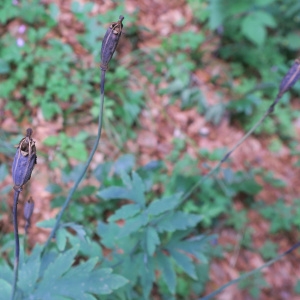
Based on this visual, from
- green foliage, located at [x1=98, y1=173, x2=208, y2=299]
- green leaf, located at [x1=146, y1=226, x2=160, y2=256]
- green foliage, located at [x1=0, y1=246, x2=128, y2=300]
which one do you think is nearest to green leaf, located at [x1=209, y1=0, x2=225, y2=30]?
green foliage, located at [x1=98, y1=173, x2=208, y2=299]

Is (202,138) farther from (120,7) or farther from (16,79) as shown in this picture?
(16,79)

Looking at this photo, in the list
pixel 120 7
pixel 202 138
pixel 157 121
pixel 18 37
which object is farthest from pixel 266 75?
pixel 18 37

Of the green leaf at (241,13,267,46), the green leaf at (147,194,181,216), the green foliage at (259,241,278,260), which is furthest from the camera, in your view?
the green leaf at (241,13,267,46)

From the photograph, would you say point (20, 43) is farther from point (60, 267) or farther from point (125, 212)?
point (60, 267)

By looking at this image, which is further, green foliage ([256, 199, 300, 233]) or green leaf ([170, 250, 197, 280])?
green foliage ([256, 199, 300, 233])

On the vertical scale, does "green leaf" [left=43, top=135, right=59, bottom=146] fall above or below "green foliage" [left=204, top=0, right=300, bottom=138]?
below

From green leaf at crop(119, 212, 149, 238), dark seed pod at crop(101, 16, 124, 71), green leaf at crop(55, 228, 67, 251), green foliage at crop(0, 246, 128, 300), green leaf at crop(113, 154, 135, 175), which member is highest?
green leaf at crop(113, 154, 135, 175)

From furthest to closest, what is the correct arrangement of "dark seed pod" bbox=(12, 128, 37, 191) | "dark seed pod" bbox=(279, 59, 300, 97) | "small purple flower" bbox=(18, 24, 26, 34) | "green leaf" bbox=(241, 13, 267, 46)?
"green leaf" bbox=(241, 13, 267, 46), "small purple flower" bbox=(18, 24, 26, 34), "dark seed pod" bbox=(279, 59, 300, 97), "dark seed pod" bbox=(12, 128, 37, 191)

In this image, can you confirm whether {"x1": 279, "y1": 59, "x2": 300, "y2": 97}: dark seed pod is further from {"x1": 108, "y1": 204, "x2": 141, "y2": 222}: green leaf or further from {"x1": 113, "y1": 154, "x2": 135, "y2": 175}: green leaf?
{"x1": 113, "y1": 154, "x2": 135, "y2": 175}: green leaf
